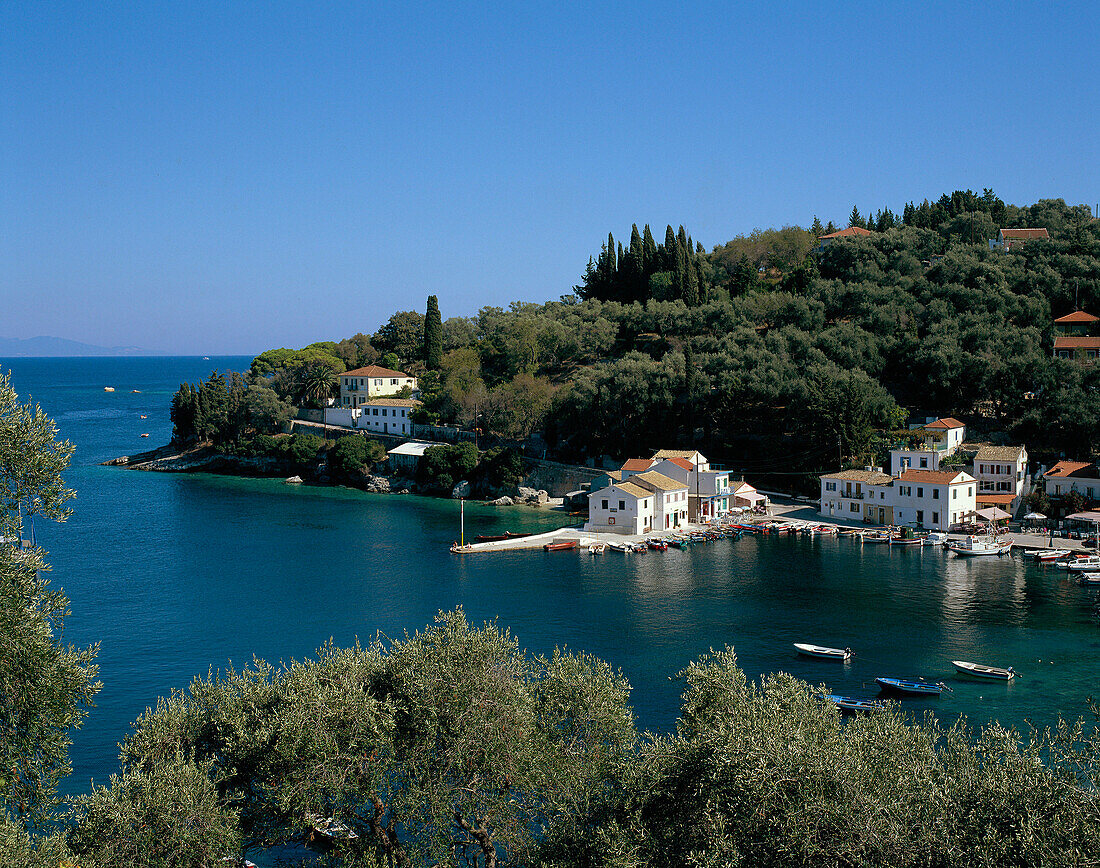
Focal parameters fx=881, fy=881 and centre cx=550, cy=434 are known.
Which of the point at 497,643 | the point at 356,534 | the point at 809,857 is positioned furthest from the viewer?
the point at 356,534

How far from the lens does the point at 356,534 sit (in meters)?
52.5

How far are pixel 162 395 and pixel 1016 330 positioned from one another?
16642 centimetres

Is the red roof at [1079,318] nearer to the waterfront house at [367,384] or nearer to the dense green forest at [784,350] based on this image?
the dense green forest at [784,350]

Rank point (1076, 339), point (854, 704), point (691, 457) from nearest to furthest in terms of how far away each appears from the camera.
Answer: point (854, 704) → point (691, 457) → point (1076, 339)

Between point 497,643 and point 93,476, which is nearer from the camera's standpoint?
point 497,643

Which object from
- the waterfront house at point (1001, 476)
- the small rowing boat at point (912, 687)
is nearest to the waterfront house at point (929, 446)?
the waterfront house at point (1001, 476)

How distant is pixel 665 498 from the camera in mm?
52062

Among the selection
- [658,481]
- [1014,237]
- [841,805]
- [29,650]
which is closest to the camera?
[841,805]

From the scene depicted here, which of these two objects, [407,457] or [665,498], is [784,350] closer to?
[665,498]

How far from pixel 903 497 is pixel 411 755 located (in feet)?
136

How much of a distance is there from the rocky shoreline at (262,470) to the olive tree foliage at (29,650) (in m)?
49.5

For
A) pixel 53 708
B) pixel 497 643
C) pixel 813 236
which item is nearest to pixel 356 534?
pixel 497 643

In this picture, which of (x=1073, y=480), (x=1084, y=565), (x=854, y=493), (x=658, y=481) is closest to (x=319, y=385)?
(x=658, y=481)

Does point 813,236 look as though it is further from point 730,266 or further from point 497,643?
point 497,643
